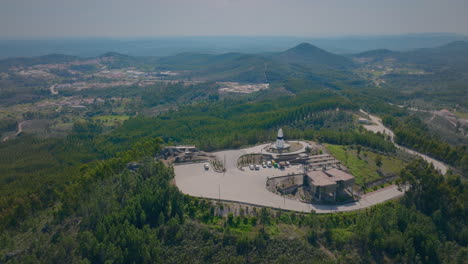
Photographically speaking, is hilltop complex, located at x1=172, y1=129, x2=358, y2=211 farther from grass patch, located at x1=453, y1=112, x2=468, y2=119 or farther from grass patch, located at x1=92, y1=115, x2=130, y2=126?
grass patch, located at x1=453, y1=112, x2=468, y2=119

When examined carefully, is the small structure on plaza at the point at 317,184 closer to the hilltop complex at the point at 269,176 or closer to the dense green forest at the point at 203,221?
the hilltop complex at the point at 269,176

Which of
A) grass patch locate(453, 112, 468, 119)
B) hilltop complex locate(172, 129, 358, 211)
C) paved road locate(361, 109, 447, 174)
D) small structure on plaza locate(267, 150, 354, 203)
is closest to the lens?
hilltop complex locate(172, 129, 358, 211)

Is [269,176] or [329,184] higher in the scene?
[329,184]

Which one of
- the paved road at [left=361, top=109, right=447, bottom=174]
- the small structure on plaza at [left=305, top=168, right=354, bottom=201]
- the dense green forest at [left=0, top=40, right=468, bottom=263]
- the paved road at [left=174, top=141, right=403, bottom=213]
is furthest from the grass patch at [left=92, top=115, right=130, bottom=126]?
the small structure on plaza at [left=305, top=168, right=354, bottom=201]

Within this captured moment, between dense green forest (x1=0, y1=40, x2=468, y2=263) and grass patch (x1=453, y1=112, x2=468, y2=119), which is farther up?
dense green forest (x1=0, y1=40, x2=468, y2=263)

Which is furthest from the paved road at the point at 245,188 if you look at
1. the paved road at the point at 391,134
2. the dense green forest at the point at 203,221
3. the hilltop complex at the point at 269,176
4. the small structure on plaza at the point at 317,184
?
the paved road at the point at 391,134

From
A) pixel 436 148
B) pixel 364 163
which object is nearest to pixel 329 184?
pixel 364 163

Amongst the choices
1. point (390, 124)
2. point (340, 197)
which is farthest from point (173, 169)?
point (390, 124)

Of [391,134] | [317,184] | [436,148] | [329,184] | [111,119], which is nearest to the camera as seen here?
[329,184]

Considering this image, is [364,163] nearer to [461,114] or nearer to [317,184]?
[317,184]
